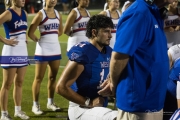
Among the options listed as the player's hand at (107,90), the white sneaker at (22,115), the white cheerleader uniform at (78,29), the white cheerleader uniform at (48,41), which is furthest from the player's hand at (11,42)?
the player's hand at (107,90)

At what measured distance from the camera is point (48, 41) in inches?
226

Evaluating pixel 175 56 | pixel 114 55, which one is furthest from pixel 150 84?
pixel 175 56

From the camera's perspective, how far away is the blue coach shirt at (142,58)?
7.56ft

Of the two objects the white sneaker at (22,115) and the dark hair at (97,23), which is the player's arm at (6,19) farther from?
the dark hair at (97,23)

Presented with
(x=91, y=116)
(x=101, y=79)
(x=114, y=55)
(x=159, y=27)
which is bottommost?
(x=91, y=116)

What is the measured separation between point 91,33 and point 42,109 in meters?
2.78

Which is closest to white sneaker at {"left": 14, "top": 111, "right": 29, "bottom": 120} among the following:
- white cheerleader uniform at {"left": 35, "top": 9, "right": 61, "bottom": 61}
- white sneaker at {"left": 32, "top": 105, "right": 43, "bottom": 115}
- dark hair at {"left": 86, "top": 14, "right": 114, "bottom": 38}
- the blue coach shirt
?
white sneaker at {"left": 32, "top": 105, "right": 43, "bottom": 115}

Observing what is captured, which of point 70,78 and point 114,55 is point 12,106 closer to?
point 70,78

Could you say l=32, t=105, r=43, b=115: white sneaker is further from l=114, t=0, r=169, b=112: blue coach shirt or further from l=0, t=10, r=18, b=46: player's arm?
l=114, t=0, r=169, b=112: blue coach shirt

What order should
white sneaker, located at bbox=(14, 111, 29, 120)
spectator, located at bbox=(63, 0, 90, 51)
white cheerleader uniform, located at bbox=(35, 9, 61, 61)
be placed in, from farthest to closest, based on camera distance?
spectator, located at bbox=(63, 0, 90, 51) → white cheerleader uniform, located at bbox=(35, 9, 61, 61) → white sneaker, located at bbox=(14, 111, 29, 120)

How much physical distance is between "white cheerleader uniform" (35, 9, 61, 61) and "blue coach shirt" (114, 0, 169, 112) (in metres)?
3.23

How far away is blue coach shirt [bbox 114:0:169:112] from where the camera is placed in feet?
7.56

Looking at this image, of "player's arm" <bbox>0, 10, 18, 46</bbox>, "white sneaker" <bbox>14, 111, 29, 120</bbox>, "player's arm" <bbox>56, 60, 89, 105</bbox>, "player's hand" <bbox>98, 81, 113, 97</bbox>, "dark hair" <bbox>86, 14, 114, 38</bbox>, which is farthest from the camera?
"white sneaker" <bbox>14, 111, 29, 120</bbox>

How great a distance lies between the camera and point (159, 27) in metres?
2.42
